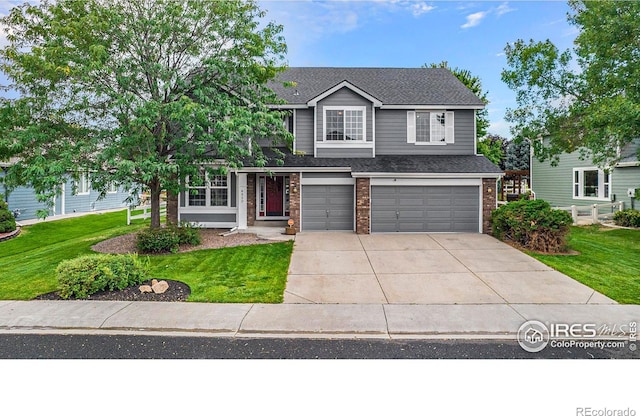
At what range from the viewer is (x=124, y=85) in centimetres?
1100

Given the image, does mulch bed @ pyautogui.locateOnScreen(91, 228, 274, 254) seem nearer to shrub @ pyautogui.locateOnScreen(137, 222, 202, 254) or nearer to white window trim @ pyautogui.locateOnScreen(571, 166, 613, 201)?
shrub @ pyautogui.locateOnScreen(137, 222, 202, 254)

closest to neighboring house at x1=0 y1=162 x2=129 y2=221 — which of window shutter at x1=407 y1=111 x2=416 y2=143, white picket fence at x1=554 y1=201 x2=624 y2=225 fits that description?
window shutter at x1=407 y1=111 x2=416 y2=143

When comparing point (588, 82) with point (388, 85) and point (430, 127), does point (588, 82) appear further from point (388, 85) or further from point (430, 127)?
point (388, 85)

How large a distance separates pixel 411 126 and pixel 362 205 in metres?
5.20

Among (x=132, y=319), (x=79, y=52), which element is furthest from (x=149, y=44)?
(x=132, y=319)

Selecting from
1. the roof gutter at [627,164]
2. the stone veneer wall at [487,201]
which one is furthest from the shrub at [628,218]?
the stone veneer wall at [487,201]

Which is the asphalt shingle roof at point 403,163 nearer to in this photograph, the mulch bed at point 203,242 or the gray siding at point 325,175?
the gray siding at point 325,175

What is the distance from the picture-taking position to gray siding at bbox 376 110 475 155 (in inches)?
678

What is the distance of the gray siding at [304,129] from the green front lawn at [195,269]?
5902 mm

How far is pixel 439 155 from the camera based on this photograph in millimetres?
17172

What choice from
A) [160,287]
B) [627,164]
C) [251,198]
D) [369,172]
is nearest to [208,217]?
[251,198]

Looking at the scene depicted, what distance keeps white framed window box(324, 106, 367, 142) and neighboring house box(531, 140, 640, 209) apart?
38.5 feet
